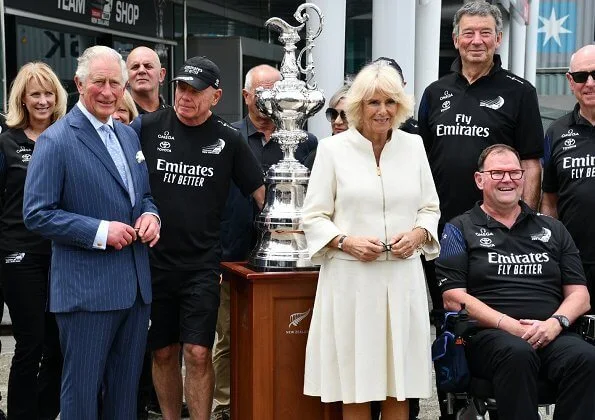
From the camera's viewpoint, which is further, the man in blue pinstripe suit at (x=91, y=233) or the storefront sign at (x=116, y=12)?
the storefront sign at (x=116, y=12)

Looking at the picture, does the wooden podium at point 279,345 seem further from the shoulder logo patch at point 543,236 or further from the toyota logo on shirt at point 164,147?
the shoulder logo patch at point 543,236

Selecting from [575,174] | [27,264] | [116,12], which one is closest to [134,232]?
[27,264]

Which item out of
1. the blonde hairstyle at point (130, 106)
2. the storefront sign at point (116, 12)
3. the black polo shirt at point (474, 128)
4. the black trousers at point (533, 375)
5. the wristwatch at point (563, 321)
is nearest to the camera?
the black trousers at point (533, 375)

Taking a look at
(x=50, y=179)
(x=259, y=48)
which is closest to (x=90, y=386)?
(x=50, y=179)

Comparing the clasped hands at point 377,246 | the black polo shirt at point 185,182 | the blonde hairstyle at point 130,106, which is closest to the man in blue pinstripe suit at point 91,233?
the black polo shirt at point 185,182

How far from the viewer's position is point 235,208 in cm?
557

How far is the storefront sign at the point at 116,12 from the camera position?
10.1 meters

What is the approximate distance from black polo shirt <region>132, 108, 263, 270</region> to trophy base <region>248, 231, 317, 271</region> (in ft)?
0.93

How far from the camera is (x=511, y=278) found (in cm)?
477

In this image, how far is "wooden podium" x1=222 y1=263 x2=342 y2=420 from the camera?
14.9ft

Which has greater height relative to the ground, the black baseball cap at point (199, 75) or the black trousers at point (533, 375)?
the black baseball cap at point (199, 75)

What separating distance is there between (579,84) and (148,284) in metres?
2.46

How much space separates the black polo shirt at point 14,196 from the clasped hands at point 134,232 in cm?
104

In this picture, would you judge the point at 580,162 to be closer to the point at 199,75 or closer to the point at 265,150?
the point at 265,150
